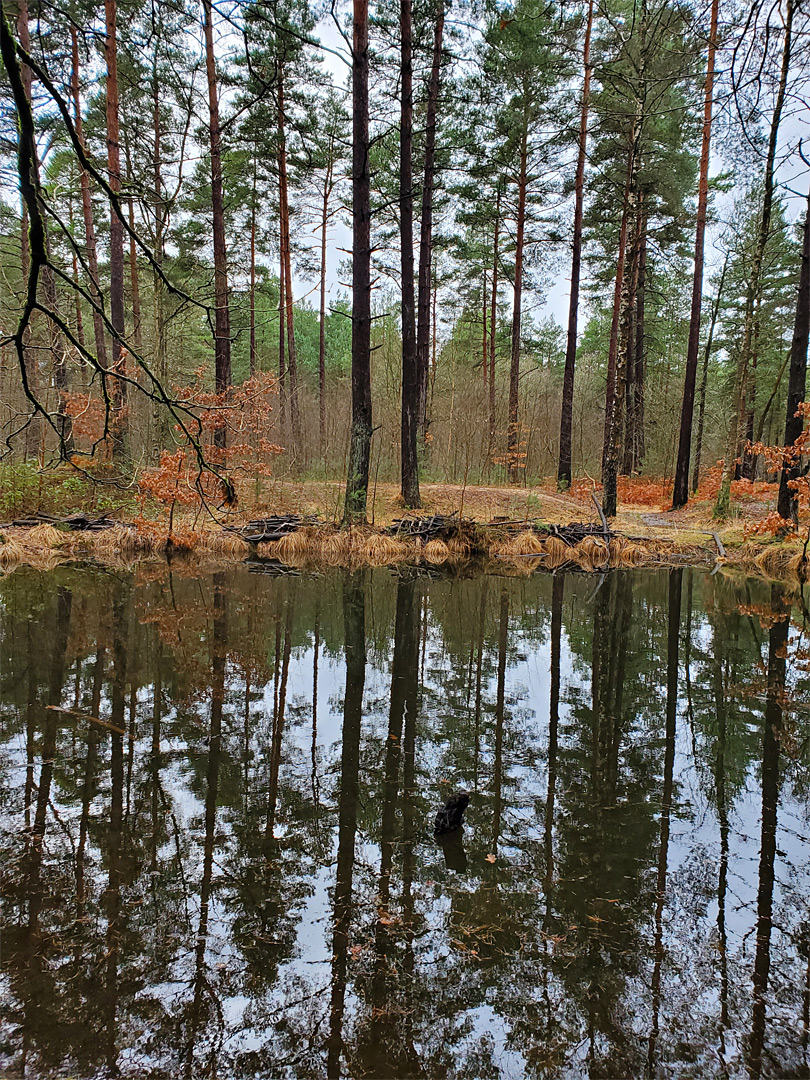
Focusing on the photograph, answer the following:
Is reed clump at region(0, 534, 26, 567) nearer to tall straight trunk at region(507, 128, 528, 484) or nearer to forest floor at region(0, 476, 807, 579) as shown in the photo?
forest floor at region(0, 476, 807, 579)

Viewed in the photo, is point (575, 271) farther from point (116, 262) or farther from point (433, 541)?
point (116, 262)

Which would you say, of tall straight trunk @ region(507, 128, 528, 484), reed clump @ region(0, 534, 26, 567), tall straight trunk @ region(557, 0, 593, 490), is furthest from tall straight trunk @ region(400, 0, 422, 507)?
reed clump @ region(0, 534, 26, 567)

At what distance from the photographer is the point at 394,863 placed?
2.80 m

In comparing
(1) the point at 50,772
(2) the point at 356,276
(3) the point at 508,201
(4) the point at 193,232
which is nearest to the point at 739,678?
(1) the point at 50,772

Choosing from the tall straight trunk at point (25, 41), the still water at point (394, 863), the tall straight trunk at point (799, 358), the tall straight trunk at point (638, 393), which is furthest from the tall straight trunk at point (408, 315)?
the tall straight trunk at point (638, 393)

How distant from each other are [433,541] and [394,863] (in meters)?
9.15

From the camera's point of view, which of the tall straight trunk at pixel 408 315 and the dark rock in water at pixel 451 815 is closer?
the dark rock in water at pixel 451 815

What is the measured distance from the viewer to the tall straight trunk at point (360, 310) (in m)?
11.2

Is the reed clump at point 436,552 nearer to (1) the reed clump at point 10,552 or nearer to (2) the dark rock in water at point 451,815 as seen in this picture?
(1) the reed clump at point 10,552

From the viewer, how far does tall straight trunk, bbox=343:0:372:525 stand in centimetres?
1125

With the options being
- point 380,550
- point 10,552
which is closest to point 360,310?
point 380,550

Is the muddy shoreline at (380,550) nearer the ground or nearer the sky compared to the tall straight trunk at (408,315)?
nearer the ground

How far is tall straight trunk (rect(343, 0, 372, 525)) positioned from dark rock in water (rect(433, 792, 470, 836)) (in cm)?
878

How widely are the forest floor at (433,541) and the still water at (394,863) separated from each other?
5215 millimetres
